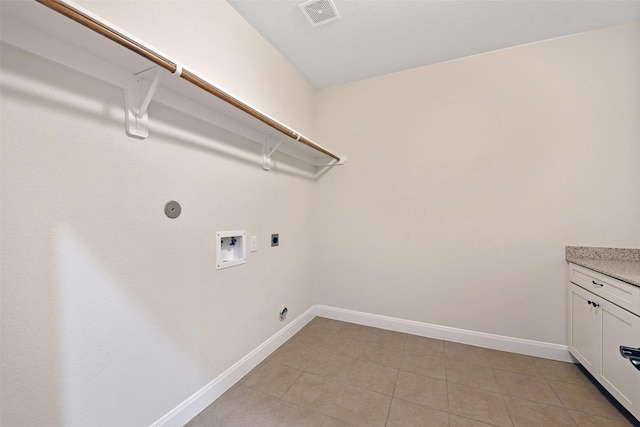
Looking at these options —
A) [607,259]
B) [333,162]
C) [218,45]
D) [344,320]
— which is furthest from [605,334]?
[218,45]

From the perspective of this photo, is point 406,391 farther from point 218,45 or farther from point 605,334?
point 218,45

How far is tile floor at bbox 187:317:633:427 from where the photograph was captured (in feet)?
4.67

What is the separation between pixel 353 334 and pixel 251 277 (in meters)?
1.24

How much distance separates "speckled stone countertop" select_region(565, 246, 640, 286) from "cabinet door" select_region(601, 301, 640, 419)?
0.72ft

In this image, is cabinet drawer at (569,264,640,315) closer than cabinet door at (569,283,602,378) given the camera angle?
Yes

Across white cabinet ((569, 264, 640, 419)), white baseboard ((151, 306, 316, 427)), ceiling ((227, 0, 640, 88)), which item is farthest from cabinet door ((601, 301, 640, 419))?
white baseboard ((151, 306, 316, 427))

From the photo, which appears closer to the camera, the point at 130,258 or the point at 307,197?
the point at 130,258

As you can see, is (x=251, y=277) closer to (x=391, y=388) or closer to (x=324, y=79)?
(x=391, y=388)

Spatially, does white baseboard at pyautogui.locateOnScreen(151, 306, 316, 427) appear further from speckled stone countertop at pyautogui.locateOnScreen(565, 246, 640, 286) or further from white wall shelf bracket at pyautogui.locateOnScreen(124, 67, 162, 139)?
speckled stone countertop at pyautogui.locateOnScreen(565, 246, 640, 286)

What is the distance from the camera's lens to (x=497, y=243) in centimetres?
216

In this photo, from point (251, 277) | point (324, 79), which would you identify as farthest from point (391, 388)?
point (324, 79)

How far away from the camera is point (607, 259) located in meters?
1.87

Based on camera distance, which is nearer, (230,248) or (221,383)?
(221,383)

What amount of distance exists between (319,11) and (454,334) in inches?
115
